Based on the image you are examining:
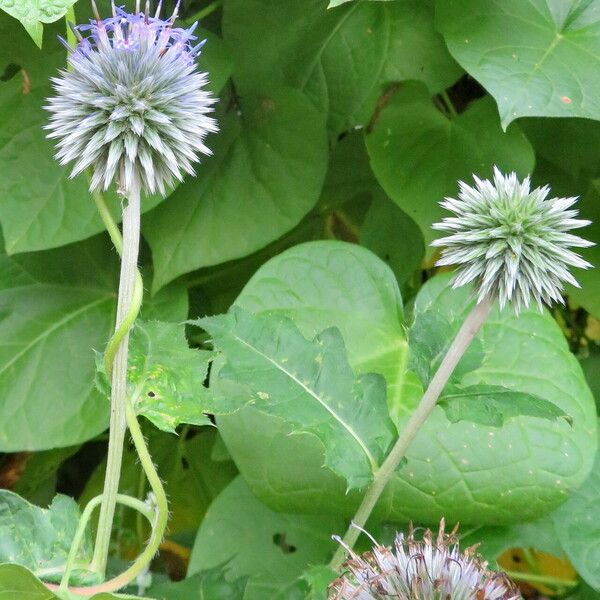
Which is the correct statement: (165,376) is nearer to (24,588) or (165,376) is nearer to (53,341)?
(24,588)

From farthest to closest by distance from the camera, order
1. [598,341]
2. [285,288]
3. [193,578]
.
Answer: [598,341]
[285,288]
[193,578]

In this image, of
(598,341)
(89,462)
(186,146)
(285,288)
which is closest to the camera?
(186,146)

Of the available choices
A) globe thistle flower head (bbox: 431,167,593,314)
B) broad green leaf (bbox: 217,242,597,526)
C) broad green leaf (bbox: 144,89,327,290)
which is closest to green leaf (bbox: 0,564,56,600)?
broad green leaf (bbox: 217,242,597,526)

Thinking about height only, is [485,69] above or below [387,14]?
below

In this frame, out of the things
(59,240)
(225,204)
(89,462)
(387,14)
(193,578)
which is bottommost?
(193,578)

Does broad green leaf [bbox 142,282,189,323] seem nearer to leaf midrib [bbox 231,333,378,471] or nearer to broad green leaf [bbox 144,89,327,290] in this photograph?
broad green leaf [bbox 144,89,327,290]

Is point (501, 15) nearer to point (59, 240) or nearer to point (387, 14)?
point (387, 14)

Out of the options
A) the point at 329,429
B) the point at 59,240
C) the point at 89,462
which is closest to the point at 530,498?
the point at 329,429
